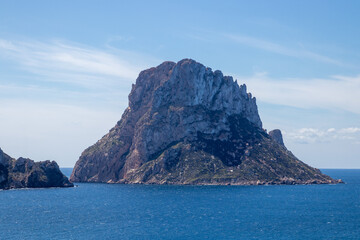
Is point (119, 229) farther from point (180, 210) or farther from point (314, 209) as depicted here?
point (314, 209)

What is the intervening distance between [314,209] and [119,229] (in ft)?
281

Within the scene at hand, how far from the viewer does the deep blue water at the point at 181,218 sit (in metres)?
118

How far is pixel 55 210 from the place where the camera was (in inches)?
6506

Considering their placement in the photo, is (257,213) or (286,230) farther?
(257,213)

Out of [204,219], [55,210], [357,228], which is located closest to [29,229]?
[55,210]

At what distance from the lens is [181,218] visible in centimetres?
14525

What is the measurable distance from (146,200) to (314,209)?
77.9 metres

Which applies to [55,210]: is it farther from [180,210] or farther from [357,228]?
[357,228]

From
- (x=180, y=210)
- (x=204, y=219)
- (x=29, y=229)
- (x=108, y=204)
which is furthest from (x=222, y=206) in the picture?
(x=29, y=229)

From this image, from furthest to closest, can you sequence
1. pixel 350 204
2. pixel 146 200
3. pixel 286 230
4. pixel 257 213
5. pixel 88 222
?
pixel 146 200
pixel 350 204
pixel 257 213
pixel 88 222
pixel 286 230

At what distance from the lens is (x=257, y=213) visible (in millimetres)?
156250

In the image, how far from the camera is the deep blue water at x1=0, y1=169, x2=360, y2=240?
4626 inches

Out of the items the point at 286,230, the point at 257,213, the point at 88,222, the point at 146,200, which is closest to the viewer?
the point at 286,230

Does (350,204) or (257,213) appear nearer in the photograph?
(257,213)
